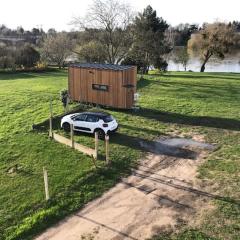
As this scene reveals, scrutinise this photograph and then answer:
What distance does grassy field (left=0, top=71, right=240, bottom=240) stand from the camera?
13.2 m

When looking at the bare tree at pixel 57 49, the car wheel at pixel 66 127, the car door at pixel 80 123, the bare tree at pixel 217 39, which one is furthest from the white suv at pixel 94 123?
the bare tree at pixel 57 49

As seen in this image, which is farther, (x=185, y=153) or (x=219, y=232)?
(x=185, y=153)

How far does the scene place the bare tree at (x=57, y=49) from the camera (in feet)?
217

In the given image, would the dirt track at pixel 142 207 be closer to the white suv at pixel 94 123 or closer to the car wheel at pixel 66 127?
the white suv at pixel 94 123

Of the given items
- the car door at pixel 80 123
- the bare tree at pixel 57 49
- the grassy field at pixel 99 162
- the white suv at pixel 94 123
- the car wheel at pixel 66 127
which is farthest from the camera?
the bare tree at pixel 57 49

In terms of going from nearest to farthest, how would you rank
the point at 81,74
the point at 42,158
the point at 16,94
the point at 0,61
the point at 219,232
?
1. the point at 219,232
2. the point at 42,158
3. the point at 81,74
4. the point at 16,94
5. the point at 0,61

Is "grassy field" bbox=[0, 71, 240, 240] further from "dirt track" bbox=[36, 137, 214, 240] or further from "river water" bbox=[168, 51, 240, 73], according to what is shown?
"river water" bbox=[168, 51, 240, 73]

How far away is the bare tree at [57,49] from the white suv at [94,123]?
150ft

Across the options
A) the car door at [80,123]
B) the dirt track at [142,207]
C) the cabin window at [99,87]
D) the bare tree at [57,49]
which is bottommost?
the dirt track at [142,207]

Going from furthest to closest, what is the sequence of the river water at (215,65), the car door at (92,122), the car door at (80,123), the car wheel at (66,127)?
the river water at (215,65), the car wheel at (66,127), the car door at (80,123), the car door at (92,122)

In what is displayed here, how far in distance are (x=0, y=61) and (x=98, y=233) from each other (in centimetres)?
5200

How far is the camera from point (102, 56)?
5066 centimetres

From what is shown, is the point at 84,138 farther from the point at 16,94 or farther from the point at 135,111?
the point at 16,94

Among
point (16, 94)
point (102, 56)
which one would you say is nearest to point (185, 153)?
Result: point (16, 94)
